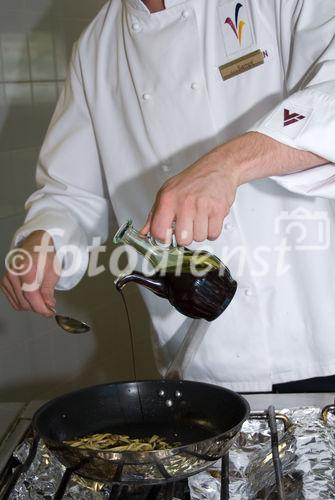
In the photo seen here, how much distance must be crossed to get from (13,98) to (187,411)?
4.50 ft

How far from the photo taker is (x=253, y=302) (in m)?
1.44

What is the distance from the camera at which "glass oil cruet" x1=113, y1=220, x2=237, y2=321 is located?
1.10 m

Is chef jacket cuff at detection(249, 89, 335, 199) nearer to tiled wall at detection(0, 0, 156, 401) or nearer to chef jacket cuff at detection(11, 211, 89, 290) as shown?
chef jacket cuff at detection(11, 211, 89, 290)

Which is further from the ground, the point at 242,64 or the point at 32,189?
the point at 242,64

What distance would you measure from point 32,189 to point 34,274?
0.98 m

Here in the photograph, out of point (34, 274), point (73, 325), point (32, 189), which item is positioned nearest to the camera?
point (73, 325)

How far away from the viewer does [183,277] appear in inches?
43.5

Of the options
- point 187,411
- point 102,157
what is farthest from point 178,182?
point 102,157

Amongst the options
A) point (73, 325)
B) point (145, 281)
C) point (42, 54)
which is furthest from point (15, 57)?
point (145, 281)

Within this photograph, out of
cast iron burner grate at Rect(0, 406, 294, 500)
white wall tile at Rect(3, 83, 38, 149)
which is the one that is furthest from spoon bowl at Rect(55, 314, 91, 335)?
white wall tile at Rect(3, 83, 38, 149)

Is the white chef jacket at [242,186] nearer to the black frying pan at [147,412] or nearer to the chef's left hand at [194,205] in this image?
the black frying pan at [147,412]

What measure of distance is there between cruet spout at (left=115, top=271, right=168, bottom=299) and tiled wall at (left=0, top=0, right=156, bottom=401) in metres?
1.13

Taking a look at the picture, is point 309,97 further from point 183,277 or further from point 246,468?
point 246,468

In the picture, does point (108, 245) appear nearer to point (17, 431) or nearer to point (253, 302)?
point (253, 302)
